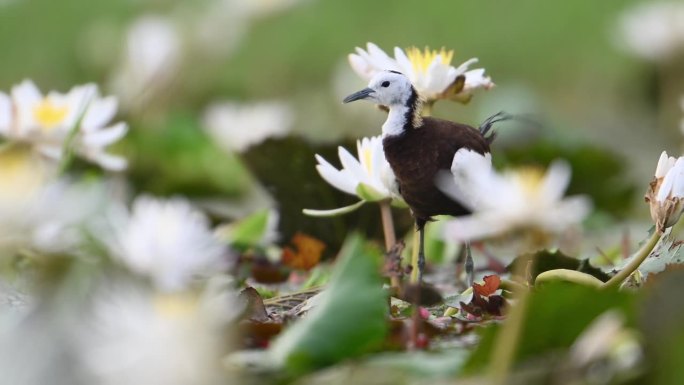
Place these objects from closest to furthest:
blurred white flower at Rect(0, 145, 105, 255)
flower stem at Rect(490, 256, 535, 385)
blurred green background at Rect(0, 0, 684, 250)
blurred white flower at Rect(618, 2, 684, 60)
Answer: flower stem at Rect(490, 256, 535, 385) < blurred white flower at Rect(0, 145, 105, 255) < blurred green background at Rect(0, 0, 684, 250) < blurred white flower at Rect(618, 2, 684, 60)

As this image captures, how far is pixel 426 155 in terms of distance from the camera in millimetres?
1007

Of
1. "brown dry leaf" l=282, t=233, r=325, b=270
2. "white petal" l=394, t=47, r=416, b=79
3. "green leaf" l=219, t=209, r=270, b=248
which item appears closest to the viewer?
"white petal" l=394, t=47, r=416, b=79

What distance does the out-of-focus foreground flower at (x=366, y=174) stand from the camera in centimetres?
107

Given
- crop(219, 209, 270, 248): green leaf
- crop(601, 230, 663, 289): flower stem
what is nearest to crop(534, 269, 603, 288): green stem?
crop(601, 230, 663, 289): flower stem

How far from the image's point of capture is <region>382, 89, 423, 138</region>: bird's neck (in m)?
1.00

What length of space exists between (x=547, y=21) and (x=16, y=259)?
4505 mm

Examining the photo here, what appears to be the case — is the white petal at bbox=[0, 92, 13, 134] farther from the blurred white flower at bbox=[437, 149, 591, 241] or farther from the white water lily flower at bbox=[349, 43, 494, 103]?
the blurred white flower at bbox=[437, 149, 591, 241]

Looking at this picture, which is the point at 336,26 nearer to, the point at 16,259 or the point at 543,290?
the point at 16,259

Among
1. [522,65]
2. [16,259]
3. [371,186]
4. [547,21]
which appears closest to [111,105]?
[16,259]

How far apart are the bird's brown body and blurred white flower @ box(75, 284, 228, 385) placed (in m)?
0.32

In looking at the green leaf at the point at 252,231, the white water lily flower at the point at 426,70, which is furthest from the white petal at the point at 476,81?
the green leaf at the point at 252,231

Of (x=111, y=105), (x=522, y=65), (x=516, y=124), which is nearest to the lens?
(x=111, y=105)

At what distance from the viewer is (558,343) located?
76cm

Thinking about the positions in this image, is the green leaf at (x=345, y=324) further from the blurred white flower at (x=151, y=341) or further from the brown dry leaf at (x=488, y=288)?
the brown dry leaf at (x=488, y=288)
